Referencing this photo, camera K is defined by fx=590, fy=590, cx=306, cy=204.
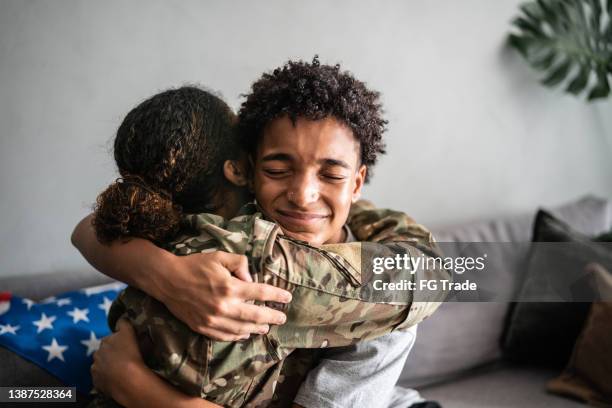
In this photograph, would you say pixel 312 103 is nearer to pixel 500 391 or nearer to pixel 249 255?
pixel 249 255

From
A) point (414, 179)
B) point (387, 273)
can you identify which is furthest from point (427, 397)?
point (387, 273)

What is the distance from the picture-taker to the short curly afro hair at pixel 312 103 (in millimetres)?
1175

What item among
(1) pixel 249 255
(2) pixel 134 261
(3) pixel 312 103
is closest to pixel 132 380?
(2) pixel 134 261

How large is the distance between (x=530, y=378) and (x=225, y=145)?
1515mm

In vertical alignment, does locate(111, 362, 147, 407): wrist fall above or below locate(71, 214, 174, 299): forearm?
below

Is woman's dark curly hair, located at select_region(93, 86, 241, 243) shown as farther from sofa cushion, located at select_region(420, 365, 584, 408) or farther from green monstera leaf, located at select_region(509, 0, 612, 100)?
green monstera leaf, located at select_region(509, 0, 612, 100)

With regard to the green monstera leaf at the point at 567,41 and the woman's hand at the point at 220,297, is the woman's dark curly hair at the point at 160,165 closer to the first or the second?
the woman's hand at the point at 220,297

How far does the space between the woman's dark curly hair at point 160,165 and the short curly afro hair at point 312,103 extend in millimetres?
102

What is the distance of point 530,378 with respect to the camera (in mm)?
2100

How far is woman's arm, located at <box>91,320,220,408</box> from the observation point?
40.8 inches

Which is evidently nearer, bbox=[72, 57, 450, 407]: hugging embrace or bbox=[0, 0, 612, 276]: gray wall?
bbox=[72, 57, 450, 407]: hugging embrace

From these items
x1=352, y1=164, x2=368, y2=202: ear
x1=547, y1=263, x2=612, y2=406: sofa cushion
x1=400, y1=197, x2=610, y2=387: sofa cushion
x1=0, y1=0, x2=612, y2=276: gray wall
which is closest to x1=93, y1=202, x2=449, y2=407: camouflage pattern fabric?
x1=352, y1=164, x2=368, y2=202: ear

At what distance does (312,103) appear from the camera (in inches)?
45.9

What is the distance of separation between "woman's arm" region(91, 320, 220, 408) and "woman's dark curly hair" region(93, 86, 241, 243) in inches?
7.5
